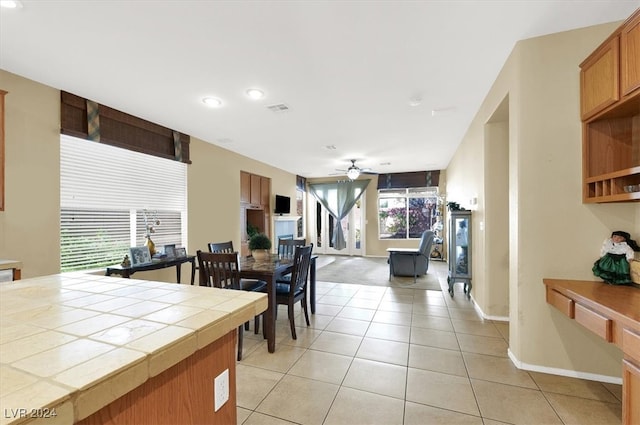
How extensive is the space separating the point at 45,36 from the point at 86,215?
190cm

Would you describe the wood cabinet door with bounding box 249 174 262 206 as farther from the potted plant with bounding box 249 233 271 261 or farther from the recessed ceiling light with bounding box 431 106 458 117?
the recessed ceiling light with bounding box 431 106 458 117

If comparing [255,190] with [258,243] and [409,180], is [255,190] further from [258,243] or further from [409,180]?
[409,180]

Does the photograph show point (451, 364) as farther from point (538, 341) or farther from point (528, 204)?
point (528, 204)

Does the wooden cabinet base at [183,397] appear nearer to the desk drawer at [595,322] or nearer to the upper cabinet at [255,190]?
the desk drawer at [595,322]

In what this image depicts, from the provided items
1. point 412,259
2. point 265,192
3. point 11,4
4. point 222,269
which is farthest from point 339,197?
point 11,4

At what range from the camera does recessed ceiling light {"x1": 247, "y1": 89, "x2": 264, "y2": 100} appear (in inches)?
114

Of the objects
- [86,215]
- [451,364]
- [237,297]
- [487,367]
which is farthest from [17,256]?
[487,367]

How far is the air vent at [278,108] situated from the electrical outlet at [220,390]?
2951 millimetres

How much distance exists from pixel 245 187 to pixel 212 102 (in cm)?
280

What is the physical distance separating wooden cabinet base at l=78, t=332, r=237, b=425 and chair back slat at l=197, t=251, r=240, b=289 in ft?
5.40

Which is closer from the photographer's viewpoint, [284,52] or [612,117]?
[612,117]

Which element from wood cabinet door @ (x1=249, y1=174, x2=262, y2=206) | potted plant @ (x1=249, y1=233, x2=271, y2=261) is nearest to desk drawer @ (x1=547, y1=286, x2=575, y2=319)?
potted plant @ (x1=249, y1=233, x2=271, y2=261)

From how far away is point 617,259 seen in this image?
1906 millimetres

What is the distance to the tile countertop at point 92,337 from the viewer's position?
18.8 inches
